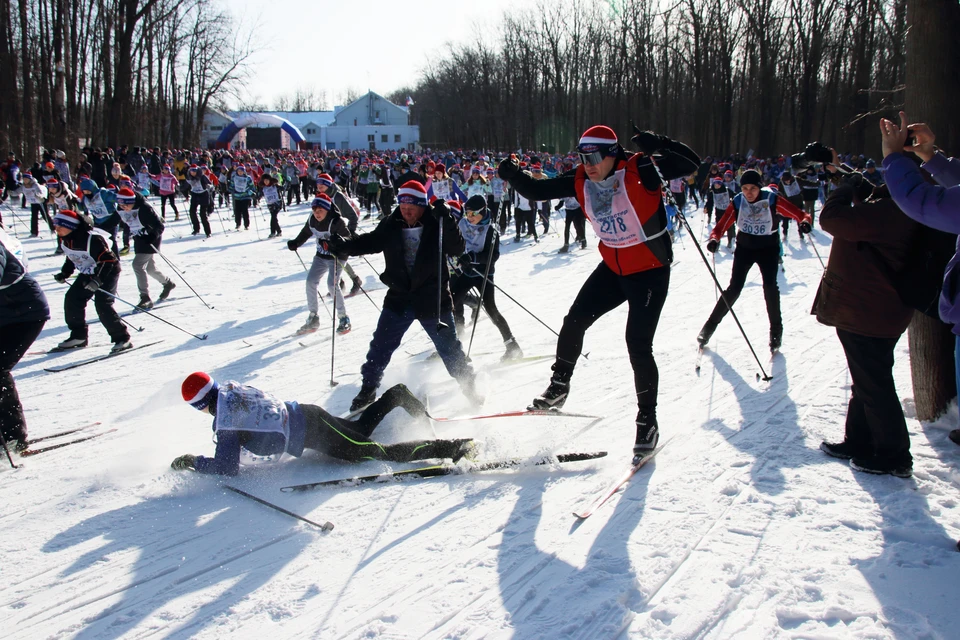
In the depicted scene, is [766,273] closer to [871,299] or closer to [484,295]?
[484,295]

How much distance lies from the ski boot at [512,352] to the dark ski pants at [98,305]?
13.7 feet

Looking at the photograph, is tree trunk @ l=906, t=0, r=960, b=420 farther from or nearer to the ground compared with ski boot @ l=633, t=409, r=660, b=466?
farther from the ground

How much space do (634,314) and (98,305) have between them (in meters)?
5.82

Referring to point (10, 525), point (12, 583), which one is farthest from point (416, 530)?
point (10, 525)

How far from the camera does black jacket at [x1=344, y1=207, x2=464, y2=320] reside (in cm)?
452

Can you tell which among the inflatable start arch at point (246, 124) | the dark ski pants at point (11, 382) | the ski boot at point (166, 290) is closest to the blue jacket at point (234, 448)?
the dark ski pants at point (11, 382)

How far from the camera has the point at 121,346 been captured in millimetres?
6973

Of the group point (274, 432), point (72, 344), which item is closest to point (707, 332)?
point (274, 432)

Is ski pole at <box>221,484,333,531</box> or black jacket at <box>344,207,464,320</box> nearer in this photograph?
ski pole at <box>221,484,333,531</box>

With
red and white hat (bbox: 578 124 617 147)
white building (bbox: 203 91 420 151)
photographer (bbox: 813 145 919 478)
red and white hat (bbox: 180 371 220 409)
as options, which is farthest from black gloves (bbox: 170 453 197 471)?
white building (bbox: 203 91 420 151)

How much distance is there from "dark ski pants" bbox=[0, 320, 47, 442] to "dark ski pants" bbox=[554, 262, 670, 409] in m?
3.61

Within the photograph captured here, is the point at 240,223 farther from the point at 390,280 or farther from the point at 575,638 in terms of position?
the point at 575,638

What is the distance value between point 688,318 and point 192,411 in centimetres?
530

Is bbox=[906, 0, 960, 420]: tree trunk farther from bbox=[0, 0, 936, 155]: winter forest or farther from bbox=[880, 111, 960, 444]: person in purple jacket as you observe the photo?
bbox=[0, 0, 936, 155]: winter forest
